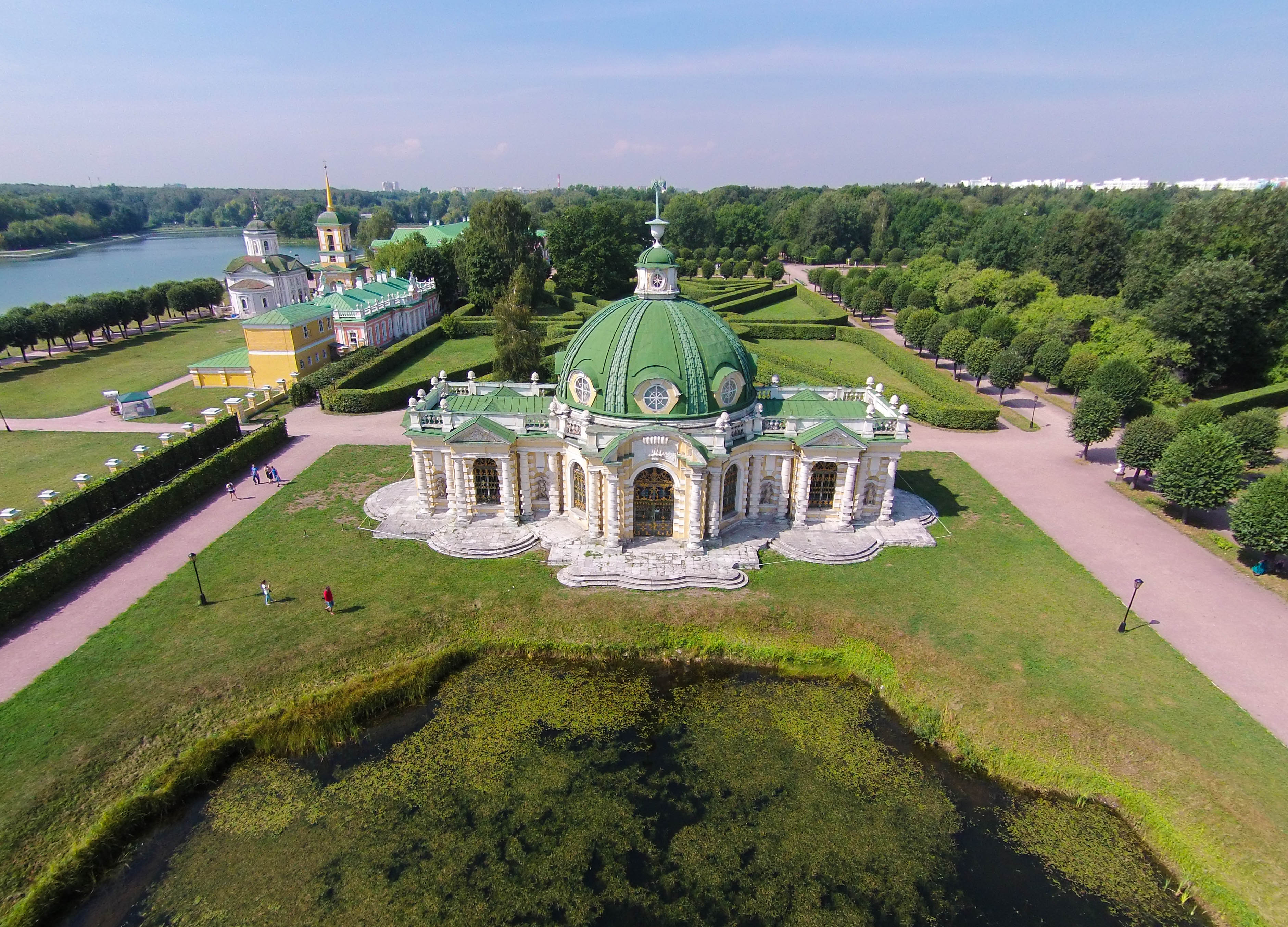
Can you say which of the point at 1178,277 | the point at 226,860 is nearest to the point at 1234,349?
the point at 1178,277

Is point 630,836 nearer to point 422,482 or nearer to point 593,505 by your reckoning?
point 593,505

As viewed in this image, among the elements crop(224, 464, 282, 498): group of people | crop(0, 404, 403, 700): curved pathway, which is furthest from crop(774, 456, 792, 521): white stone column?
crop(224, 464, 282, 498): group of people

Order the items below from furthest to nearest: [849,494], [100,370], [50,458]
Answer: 1. [100,370]
2. [50,458]
3. [849,494]

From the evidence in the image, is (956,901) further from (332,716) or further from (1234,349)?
(1234,349)

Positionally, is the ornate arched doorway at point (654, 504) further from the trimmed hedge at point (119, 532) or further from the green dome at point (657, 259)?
the trimmed hedge at point (119, 532)

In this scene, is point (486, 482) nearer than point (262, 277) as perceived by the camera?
Yes

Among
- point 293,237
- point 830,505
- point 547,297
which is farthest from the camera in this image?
point 293,237

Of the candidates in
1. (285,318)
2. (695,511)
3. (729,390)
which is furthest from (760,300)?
(695,511)

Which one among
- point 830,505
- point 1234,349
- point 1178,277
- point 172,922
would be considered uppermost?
point 1178,277
